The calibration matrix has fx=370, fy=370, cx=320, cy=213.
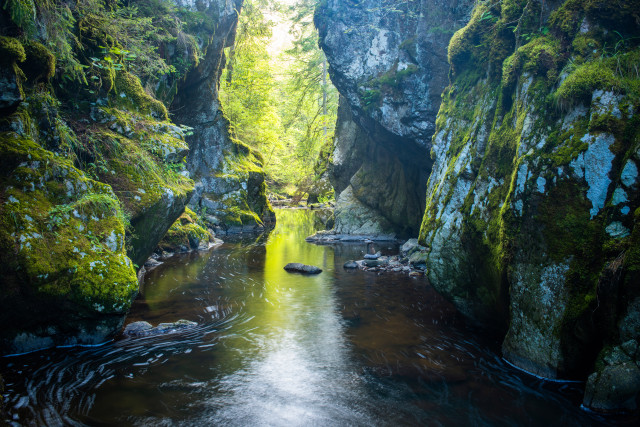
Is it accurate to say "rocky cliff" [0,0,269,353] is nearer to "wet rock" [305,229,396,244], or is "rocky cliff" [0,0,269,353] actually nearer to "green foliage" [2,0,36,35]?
"green foliage" [2,0,36,35]

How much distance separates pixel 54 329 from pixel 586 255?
7.26m

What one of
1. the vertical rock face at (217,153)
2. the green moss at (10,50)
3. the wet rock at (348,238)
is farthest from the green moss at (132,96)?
the wet rock at (348,238)

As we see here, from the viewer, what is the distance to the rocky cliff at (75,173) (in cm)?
521

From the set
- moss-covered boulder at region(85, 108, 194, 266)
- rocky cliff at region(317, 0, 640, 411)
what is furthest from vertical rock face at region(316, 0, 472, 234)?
moss-covered boulder at region(85, 108, 194, 266)

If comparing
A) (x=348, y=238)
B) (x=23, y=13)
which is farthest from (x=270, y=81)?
(x=23, y=13)

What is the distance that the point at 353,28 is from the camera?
638 inches

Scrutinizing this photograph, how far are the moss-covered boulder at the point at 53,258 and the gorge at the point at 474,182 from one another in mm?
21

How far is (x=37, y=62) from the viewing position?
20.0 ft

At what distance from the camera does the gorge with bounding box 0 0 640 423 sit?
4.30 meters

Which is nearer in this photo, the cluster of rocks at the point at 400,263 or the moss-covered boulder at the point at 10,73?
the moss-covered boulder at the point at 10,73

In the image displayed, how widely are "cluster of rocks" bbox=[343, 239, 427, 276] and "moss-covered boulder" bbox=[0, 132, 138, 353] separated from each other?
25.6ft

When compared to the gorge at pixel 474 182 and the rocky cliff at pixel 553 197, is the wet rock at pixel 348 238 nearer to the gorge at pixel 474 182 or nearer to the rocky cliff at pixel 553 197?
the gorge at pixel 474 182

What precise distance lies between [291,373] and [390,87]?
1277 centimetres

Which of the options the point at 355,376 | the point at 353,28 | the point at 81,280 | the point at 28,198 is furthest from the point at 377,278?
the point at 353,28
